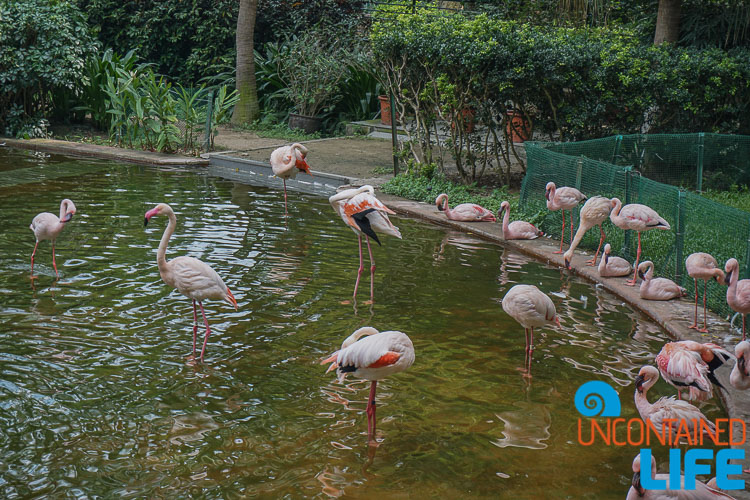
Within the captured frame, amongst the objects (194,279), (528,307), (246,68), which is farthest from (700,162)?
(246,68)

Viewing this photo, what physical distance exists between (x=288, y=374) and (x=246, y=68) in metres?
12.9

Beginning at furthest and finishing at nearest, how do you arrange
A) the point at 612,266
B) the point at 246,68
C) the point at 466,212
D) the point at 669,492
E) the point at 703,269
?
the point at 246,68 < the point at 466,212 < the point at 612,266 < the point at 703,269 < the point at 669,492

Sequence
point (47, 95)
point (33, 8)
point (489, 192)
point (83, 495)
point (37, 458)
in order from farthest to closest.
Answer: point (47, 95) < point (33, 8) < point (489, 192) < point (37, 458) < point (83, 495)

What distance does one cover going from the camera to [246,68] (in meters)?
17.5

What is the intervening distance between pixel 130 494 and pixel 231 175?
32.0 feet

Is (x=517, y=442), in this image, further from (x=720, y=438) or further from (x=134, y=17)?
(x=134, y=17)

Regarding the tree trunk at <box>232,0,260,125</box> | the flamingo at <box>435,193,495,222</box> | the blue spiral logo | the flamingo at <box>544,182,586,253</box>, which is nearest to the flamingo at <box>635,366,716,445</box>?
the blue spiral logo

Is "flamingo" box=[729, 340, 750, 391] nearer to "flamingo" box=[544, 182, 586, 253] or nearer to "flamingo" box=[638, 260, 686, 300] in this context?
"flamingo" box=[638, 260, 686, 300]

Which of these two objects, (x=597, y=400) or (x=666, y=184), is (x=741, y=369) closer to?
(x=597, y=400)

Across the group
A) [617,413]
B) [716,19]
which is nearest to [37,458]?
[617,413]

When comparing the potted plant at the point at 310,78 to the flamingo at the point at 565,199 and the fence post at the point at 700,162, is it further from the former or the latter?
the flamingo at the point at 565,199

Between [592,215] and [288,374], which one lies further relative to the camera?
[592,215]

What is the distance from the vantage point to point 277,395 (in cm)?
556

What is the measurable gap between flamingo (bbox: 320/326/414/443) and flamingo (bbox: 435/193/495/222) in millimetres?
5585
